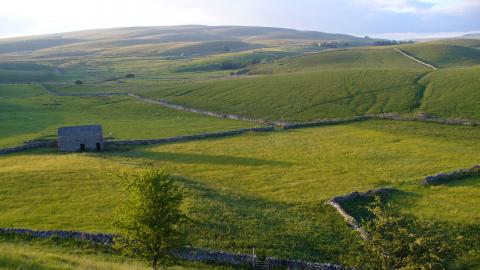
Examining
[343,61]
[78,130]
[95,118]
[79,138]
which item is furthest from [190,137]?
[343,61]

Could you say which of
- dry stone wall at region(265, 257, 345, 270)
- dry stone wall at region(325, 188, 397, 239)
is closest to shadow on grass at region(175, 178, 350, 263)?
dry stone wall at region(325, 188, 397, 239)

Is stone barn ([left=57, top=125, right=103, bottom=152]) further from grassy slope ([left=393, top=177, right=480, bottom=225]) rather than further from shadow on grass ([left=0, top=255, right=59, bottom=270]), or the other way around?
shadow on grass ([left=0, top=255, right=59, bottom=270])

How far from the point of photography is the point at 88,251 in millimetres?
29984

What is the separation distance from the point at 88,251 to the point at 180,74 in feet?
445

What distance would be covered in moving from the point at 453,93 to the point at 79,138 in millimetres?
68635

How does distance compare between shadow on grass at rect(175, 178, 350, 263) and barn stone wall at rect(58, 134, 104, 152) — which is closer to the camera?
shadow on grass at rect(175, 178, 350, 263)

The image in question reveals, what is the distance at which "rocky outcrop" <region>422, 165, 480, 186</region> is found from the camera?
43.1 m

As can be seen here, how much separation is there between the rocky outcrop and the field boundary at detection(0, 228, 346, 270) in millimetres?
18970

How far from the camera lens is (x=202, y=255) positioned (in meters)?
30.1

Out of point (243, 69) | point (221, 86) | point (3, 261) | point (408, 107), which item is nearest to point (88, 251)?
point (3, 261)

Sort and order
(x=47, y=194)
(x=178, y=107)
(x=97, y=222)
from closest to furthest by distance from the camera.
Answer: (x=97, y=222) → (x=47, y=194) → (x=178, y=107)

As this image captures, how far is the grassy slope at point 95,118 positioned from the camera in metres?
75.4

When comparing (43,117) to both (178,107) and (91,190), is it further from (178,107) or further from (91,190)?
(91,190)

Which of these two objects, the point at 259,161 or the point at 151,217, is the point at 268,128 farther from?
the point at 151,217
